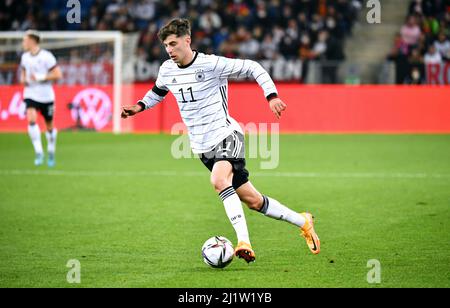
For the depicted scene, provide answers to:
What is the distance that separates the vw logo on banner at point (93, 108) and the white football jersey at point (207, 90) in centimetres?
1575

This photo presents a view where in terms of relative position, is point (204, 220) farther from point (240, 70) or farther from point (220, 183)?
point (240, 70)

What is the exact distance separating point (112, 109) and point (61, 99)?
1381 millimetres

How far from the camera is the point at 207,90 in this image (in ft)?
24.4

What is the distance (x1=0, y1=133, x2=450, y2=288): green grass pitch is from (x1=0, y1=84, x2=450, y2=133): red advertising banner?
12.9 feet

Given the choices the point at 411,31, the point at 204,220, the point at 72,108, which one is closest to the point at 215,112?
the point at 204,220

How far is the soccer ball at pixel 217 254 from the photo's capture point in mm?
7023

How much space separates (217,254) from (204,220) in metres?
2.74

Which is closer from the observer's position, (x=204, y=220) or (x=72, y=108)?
(x=204, y=220)

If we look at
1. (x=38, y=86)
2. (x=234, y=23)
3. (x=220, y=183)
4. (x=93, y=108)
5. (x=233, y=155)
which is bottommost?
(x=220, y=183)

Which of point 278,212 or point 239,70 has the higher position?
point 239,70

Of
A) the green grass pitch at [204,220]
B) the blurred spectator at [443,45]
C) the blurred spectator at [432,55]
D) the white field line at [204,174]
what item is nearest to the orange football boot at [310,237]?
the green grass pitch at [204,220]

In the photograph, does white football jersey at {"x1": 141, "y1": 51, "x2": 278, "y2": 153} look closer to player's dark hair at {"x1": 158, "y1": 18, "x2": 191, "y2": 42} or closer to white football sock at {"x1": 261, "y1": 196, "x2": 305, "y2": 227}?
player's dark hair at {"x1": 158, "y1": 18, "x2": 191, "y2": 42}

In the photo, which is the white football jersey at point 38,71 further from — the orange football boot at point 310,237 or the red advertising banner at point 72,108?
the orange football boot at point 310,237

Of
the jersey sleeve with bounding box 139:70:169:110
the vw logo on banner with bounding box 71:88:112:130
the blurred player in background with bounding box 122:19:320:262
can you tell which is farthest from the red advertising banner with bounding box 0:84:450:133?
the blurred player in background with bounding box 122:19:320:262
